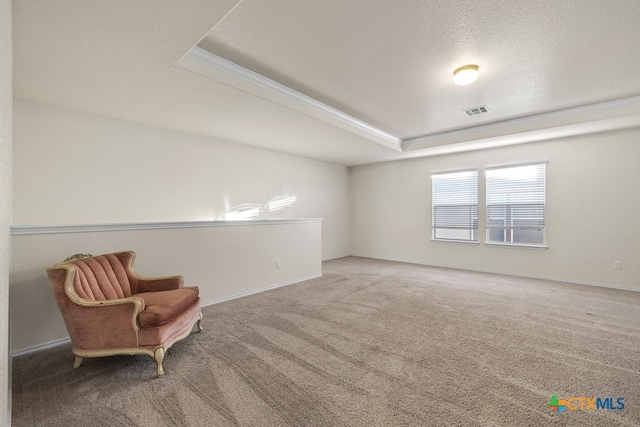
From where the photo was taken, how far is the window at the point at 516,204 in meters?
5.00

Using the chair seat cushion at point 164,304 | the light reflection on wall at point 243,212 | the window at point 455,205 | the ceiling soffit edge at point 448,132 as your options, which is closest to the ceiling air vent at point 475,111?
the ceiling soffit edge at point 448,132

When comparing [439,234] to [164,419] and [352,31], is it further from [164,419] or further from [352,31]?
[164,419]

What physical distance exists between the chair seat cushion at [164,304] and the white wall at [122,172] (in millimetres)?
1830

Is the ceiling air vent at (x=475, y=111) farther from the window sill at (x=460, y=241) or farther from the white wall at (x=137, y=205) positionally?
the white wall at (x=137, y=205)

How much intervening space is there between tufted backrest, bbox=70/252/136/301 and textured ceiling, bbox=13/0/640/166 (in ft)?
5.91

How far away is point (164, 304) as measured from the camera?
2289 millimetres

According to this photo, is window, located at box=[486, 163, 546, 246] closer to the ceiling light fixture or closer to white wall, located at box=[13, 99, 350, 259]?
the ceiling light fixture

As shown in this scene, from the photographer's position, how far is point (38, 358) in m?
2.35

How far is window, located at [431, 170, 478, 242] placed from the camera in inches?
227

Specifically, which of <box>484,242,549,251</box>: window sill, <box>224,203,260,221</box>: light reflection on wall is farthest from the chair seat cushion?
<box>484,242,549,251</box>: window sill

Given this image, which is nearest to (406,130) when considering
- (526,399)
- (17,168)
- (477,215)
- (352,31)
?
(477,215)

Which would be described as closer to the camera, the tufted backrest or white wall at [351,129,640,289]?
the tufted backrest

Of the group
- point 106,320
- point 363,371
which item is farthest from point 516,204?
point 106,320

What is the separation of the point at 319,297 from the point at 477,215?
3.98 meters
